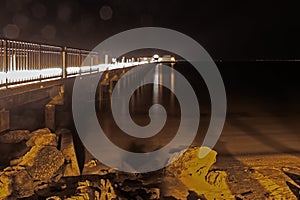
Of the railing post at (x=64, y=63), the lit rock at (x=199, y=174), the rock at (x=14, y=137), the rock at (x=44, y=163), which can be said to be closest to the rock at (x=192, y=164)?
the lit rock at (x=199, y=174)

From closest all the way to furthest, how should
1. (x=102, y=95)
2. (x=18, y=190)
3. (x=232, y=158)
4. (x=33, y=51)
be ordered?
(x=18, y=190) < (x=232, y=158) < (x=33, y=51) < (x=102, y=95)

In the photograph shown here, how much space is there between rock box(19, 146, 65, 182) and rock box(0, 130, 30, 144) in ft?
7.84

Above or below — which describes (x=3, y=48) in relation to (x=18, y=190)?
above

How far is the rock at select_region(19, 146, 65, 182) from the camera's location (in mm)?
9156

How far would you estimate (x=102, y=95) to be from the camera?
78.4 ft

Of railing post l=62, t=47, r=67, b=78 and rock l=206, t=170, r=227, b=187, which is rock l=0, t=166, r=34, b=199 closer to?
rock l=206, t=170, r=227, b=187

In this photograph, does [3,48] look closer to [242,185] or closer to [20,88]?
[20,88]

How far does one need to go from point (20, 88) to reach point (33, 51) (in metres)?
2.58

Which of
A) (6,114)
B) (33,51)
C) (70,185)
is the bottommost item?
(70,185)

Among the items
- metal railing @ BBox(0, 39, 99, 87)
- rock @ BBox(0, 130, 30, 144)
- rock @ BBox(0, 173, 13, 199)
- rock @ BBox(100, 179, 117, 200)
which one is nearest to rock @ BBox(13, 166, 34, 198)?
rock @ BBox(0, 173, 13, 199)

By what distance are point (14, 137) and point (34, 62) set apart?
7.30 ft

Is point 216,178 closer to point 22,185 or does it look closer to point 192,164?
point 192,164

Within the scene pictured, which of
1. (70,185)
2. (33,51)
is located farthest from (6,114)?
(33,51)

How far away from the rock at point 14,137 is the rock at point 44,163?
2.39 meters
